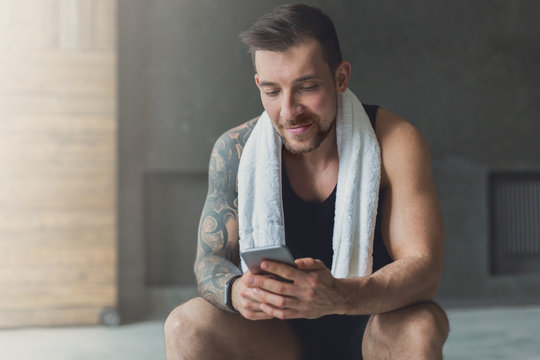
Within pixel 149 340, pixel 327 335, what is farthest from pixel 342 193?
pixel 149 340

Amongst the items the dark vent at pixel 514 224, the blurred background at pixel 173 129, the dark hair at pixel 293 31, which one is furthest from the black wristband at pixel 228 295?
the dark vent at pixel 514 224

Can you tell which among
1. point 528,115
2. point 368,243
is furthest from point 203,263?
point 528,115

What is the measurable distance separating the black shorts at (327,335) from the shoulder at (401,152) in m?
0.37

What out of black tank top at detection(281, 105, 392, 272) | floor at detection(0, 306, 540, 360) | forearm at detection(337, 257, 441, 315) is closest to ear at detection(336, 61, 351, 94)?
black tank top at detection(281, 105, 392, 272)

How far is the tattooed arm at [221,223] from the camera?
1.54 metres

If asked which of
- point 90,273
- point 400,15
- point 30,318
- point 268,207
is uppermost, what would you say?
point 400,15

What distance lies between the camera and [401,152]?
1582 millimetres

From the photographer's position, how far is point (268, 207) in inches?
62.4

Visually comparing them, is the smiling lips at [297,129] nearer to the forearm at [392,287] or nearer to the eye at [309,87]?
the eye at [309,87]

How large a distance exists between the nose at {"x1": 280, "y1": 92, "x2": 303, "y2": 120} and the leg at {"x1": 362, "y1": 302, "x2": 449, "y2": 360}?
1.67 feet

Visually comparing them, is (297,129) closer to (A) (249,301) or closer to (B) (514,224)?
(A) (249,301)

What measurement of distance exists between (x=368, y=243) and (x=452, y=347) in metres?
1.40

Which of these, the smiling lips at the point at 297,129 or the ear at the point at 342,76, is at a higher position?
the ear at the point at 342,76

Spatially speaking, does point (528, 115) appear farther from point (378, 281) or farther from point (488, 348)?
point (378, 281)
